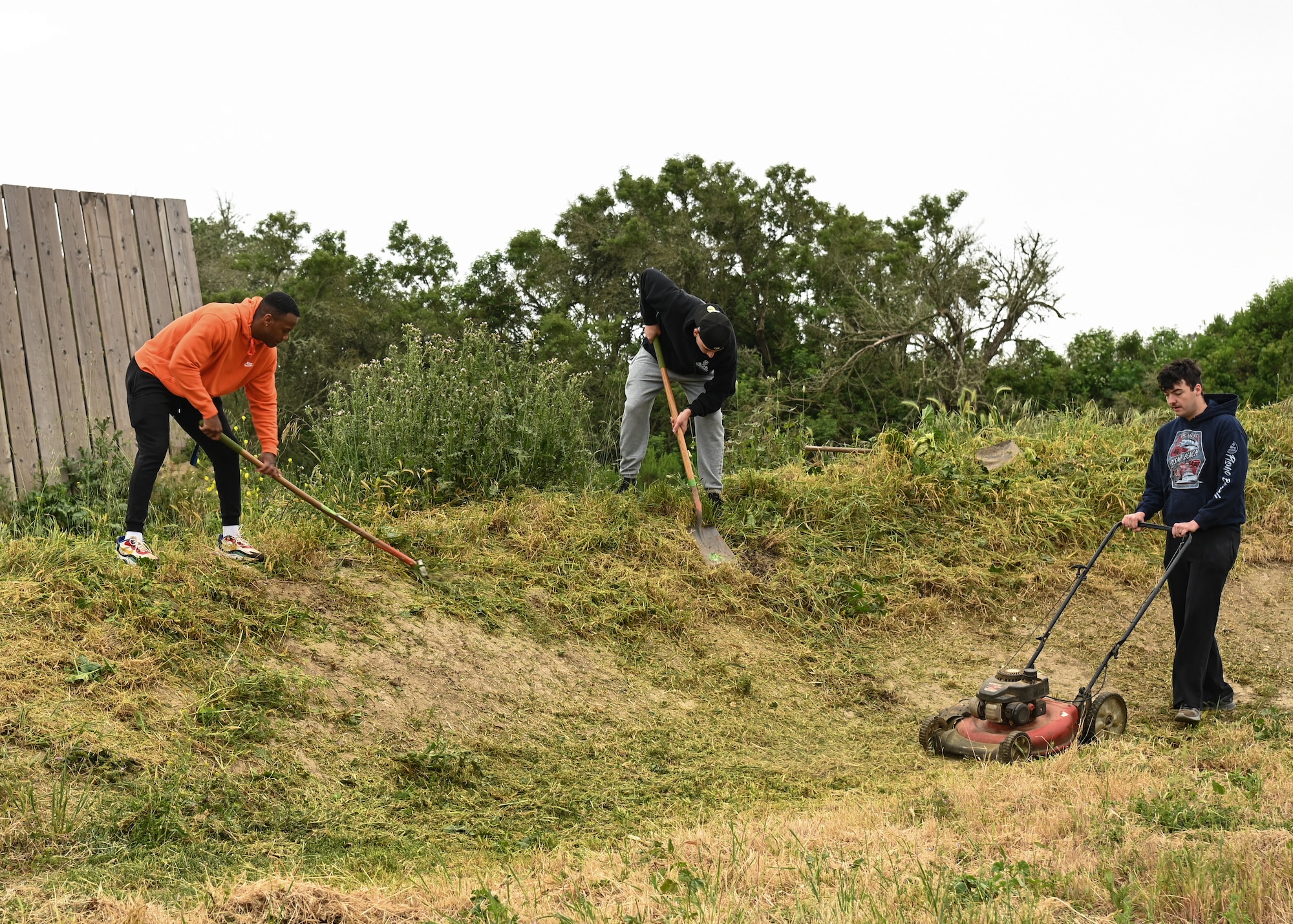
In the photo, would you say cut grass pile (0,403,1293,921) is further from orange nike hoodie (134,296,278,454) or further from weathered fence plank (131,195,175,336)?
weathered fence plank (131,195,175,336)

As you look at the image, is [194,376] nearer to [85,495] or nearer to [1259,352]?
[85,495]

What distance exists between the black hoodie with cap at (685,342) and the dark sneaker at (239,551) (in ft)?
9.88

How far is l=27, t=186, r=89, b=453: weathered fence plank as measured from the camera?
7.67m

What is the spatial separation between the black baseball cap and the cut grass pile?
1173 millimetres

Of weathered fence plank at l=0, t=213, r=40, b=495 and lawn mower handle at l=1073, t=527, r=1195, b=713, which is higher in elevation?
weathered fence plank at l=0, t=213, r=40, b=495

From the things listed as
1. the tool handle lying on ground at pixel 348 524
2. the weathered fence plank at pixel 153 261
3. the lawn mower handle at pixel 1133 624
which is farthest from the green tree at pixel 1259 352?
the weathered fence plank at pixel 153 261


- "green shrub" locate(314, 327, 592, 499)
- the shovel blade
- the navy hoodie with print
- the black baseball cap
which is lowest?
the shovel blade

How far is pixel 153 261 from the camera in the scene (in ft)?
27.5

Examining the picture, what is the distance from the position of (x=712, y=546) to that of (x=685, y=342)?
4.67 feet

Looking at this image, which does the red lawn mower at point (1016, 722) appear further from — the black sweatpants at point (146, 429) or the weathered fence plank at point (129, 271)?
the weathered fence plank at point (129, 271)

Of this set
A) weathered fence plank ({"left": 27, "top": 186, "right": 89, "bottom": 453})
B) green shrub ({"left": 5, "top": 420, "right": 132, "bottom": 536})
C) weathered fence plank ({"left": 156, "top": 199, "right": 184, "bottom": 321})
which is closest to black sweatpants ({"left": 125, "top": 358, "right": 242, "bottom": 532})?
green shrub ({"left": 5, "top": 420, "right": 132, "bottom": 536})

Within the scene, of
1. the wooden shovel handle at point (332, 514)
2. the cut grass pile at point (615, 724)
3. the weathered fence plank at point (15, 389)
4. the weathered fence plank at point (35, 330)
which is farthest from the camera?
the weathered fence plank at point (35, 330)

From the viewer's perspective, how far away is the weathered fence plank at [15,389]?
7.35m

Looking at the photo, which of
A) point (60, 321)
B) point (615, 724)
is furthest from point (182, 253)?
point (615, 724)
